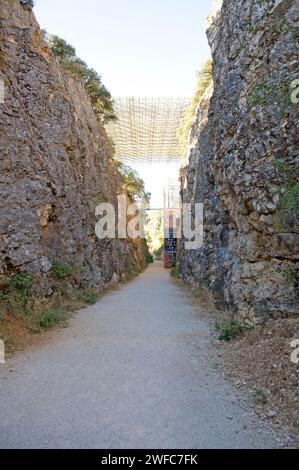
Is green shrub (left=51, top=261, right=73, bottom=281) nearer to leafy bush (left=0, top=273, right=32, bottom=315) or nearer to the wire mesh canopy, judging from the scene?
leafy bush (left=0, top=273, right=32, bottom=315)

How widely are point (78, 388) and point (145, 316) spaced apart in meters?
4.80

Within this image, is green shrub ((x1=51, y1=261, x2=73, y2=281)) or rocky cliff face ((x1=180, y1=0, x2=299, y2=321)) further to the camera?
green shrub ((x1=51, y1=261, x2=73, y2=281))

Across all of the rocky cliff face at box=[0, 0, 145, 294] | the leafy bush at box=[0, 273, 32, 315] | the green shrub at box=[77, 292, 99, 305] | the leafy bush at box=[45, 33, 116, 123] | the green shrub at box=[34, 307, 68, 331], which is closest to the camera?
the leafy bush at box=[0, 273, 32, 315]

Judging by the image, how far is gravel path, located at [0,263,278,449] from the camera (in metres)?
3.46

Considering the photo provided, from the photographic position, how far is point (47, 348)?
21.0 ft

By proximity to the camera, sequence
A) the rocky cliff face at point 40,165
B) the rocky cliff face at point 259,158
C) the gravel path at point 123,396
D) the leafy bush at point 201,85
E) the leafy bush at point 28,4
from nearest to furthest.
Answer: the gravel path at point 123,396 < the rocky cliff face at point 259,158 < the rocky cliff face at point 40,165 < the leafy bush at point 28,4 < the leafy bush at point 201,85

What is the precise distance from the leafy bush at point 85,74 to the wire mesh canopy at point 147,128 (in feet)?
24.3

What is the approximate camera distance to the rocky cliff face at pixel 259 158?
6082 millimetres

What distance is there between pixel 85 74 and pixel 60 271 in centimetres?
1296

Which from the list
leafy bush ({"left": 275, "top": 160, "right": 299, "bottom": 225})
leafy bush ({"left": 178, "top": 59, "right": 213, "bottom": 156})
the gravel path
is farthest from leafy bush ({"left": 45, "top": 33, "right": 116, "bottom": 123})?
the gravel path

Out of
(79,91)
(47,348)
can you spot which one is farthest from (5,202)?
(79,91)

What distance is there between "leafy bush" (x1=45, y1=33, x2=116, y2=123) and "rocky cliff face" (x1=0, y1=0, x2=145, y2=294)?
2612 mm

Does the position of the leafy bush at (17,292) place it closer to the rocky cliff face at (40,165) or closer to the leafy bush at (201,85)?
the rocky cliff face at (40,165)

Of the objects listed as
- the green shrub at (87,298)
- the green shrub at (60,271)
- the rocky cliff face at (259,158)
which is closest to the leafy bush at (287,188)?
the rocky cliff face at (259,158)
